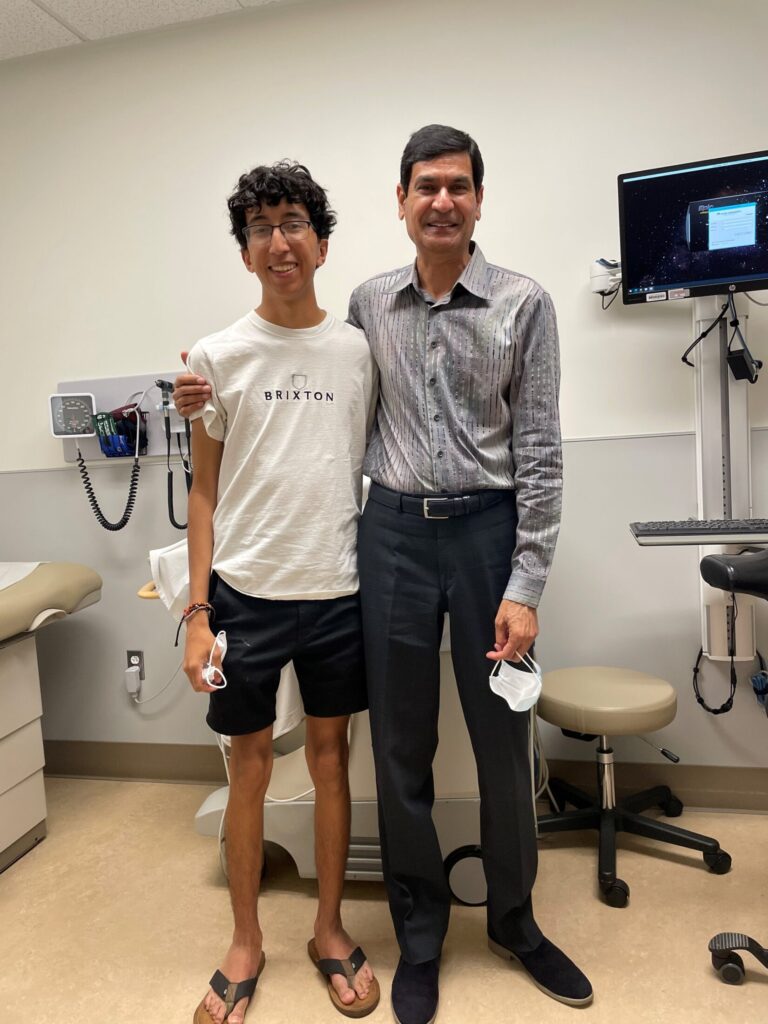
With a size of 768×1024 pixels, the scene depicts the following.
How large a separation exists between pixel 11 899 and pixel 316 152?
2.31 meters

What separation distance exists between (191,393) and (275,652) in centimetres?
53

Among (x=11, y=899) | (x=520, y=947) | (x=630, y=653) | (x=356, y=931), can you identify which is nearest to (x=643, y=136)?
(x=630, y=653)

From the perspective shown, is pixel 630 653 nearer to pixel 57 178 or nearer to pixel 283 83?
pixel 283 83

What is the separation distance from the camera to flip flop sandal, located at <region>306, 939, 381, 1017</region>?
144 cm

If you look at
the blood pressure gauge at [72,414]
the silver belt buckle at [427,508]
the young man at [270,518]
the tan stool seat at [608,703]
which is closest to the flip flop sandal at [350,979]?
the young man at [270,518]

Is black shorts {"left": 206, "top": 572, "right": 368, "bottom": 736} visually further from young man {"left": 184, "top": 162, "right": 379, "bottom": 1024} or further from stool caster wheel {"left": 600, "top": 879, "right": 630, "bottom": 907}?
stool caster wheel {"left": 600, "top": 879, "right": 630, "bottom": 907}

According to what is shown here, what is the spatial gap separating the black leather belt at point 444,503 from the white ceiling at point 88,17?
5.94ft

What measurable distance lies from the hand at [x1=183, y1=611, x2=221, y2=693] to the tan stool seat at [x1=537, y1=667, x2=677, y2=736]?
3.11ft

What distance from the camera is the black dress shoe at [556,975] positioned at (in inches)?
57.1

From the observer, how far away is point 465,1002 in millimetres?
1475

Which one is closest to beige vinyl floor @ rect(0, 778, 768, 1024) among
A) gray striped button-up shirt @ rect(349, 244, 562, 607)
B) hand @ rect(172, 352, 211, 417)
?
gray striped button-up shirt @ rect(349, 244, 562, 607)

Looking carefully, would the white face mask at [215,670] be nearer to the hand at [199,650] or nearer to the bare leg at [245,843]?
the hand at [199,650]

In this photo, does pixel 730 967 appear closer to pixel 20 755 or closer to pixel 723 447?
pixel 723 447

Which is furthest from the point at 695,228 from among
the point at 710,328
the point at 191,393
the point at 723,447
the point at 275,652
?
the point at 275,652
